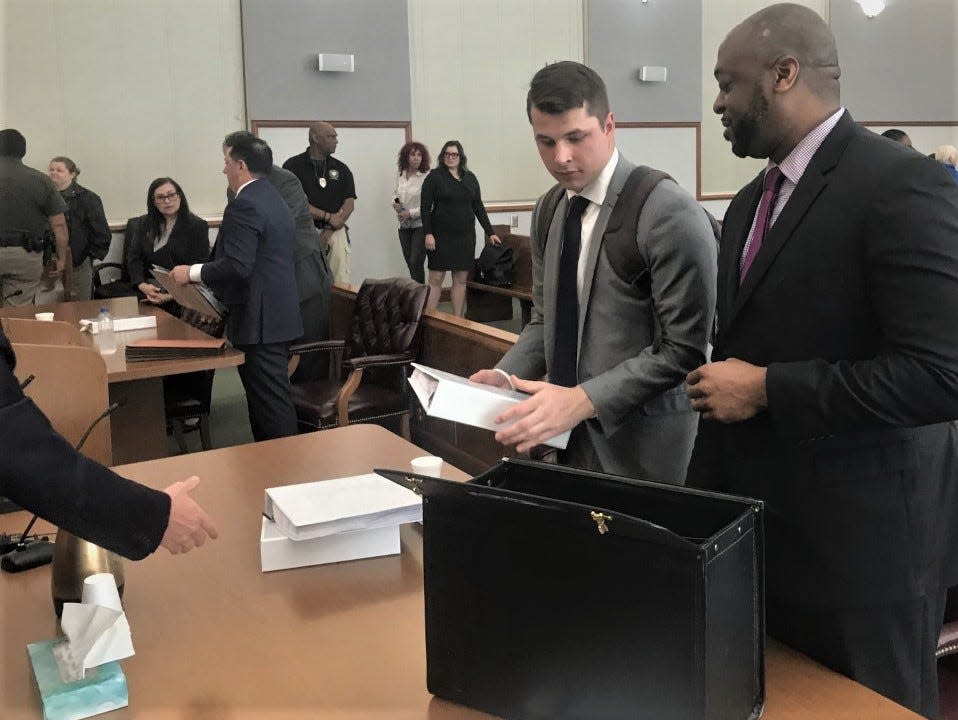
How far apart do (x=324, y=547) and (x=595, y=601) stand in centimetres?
76

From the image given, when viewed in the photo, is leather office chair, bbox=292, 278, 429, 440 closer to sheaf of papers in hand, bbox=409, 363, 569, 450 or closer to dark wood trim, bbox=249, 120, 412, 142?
sheaf of papers in hand, bbox=409, 363, 569, 450

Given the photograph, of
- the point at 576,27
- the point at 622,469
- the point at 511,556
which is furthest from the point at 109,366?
the point at 576,27

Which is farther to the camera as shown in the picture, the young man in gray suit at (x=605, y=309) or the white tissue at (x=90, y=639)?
the young man in gray suit at (x=605, y=309)

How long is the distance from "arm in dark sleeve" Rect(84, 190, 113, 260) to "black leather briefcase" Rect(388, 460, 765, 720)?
6.84m

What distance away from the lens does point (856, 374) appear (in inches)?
50.4

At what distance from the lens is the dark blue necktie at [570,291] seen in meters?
2.03

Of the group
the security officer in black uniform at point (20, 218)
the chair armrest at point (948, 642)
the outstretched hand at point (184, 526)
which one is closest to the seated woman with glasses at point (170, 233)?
the security officer in black uniform at point (20, 218)

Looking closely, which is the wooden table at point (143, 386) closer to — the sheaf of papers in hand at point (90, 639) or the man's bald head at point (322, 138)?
the sheaf of papers in hand at point (90, 639)

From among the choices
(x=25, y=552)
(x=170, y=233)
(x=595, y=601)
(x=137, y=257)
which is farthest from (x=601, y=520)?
(x=137, y=257)

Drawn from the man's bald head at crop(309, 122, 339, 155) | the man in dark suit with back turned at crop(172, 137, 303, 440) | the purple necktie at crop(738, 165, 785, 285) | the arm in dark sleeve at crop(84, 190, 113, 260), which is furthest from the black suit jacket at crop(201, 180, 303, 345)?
the arm in dark sleeve at crop(84, 190, 113, 260)

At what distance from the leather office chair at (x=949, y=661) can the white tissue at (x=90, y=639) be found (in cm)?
128

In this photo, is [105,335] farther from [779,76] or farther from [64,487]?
[779,76]

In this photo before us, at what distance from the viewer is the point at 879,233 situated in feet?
4.16

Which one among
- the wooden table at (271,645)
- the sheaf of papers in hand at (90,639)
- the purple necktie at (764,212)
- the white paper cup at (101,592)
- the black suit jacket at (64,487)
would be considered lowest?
the wooden table at (271,645)
